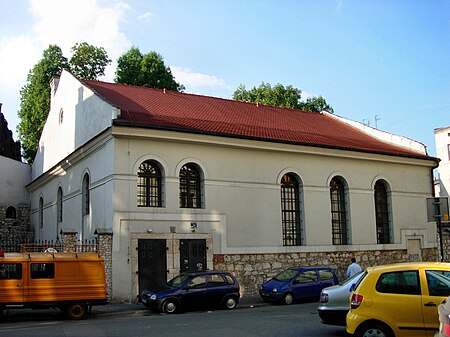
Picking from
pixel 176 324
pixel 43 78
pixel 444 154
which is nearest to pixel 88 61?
pixel 43 78

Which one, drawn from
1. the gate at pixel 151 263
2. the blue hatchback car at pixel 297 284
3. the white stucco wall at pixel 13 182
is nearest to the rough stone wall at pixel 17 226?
the white stucco wall at pixel 13 182

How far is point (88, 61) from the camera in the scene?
4334cm

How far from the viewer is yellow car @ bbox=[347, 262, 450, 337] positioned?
900 cm

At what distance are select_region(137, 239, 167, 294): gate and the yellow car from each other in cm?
1208

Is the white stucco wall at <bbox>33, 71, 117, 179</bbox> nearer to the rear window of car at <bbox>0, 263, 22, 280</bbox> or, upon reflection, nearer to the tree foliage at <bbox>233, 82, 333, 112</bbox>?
the rear window of car at <bbox>0, 263, 22, 280</bbox>

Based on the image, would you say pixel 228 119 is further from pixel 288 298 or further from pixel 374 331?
pixel 374 331

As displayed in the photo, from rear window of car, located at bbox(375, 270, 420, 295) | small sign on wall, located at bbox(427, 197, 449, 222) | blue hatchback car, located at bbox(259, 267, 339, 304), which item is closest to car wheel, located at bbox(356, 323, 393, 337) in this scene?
rear window of car, located at bbox(375, 270, 420, 295)

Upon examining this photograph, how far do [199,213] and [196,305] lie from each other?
199 inches

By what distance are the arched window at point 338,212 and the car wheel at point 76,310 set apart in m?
13.4

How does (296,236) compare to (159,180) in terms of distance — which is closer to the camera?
(159,180)

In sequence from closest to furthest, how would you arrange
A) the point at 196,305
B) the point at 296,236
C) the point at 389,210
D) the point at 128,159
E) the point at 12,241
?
the point at 196,305 < the point at 128,159 < the point at 296,236 < the point at 389,210 < the point at 12,241

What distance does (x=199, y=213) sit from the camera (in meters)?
21.8

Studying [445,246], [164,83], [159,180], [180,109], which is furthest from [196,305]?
[164,83]

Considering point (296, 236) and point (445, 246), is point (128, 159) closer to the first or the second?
point (296, 236)
